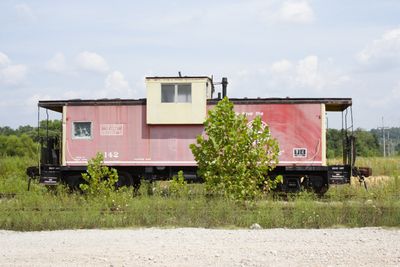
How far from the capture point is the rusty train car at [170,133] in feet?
55.7

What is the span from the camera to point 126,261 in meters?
7.47

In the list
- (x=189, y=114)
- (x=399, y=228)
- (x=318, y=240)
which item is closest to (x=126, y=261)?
(x=318, y=240)

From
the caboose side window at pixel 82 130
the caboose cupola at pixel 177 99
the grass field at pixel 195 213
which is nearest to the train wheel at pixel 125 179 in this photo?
the caboose side window at pixel 82 130

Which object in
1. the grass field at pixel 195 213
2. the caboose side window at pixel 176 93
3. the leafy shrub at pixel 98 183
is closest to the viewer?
the grass field at pixel 195 213

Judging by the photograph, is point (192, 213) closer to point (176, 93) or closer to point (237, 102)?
point (237, 102)

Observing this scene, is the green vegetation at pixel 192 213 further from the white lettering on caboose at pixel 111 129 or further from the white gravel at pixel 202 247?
the white lettering on caboose at pixel 111 129

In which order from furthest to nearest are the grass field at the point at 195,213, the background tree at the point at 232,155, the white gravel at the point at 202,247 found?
the background tree at the point at 232,155, the grass field at the point at 195,213, the white gravel at the point at 202,247

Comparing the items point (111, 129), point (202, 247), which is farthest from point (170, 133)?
point (202, 247)

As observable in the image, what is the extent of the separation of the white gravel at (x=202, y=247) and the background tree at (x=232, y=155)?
2.33m

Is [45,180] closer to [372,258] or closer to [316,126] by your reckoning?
[316,126]

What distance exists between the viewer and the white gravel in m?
7.49

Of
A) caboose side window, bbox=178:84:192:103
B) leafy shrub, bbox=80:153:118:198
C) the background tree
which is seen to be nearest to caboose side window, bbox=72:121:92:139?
caboose side window, bbox=178:84:192:103

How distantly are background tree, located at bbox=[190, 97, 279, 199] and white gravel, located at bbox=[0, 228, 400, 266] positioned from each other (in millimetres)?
2328

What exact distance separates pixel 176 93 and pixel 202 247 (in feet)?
31.0
